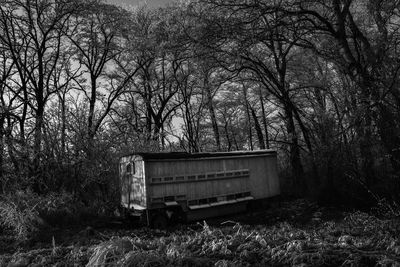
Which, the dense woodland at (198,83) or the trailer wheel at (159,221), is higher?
the dense woodland at (198,83)

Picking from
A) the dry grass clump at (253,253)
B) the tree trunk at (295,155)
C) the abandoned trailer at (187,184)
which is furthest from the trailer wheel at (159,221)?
the tree trunk at (295,155)

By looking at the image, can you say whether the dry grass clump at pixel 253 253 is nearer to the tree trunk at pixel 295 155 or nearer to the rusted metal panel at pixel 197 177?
the rusted metal panel at pixel 197 177

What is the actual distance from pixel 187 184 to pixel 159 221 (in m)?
1.78

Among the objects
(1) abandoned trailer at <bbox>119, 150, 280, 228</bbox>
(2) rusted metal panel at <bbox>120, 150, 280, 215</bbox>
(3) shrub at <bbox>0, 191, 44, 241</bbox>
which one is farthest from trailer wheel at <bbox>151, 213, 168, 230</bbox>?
(3) shrub at <bbox>0, 191, 44, 241</bbox>

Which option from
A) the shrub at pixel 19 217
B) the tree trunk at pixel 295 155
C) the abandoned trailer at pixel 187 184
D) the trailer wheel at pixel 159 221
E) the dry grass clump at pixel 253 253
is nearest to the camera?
the dry grass clump at pixel 253 253

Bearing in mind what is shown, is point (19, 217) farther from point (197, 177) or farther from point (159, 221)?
point (197, 177)

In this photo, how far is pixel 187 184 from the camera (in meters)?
14.9

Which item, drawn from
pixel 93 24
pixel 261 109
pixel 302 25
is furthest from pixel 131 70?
pixel 302 25

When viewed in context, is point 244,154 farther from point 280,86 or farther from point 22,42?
point 22,42

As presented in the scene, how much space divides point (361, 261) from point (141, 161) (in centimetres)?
1069

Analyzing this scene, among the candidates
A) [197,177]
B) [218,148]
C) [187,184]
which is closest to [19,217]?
[187,184]

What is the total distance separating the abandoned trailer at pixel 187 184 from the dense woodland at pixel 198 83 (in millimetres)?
2500

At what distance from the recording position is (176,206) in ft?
46.9

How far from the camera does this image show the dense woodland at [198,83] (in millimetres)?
12445
